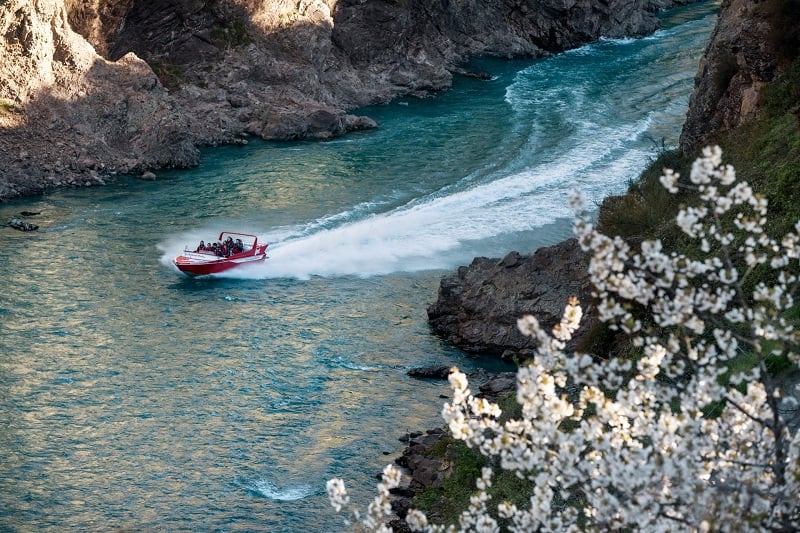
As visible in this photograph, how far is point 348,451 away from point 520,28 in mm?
101199

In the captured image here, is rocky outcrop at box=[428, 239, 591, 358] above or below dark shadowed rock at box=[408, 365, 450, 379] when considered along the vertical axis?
above

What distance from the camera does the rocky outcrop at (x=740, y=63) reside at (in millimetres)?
37656

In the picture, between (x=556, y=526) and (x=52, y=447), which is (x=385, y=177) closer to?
(x=52, y=447)

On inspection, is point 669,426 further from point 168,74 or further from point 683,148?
point 168,74

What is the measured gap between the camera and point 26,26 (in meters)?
70.8

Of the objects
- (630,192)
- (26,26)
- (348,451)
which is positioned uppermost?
(26,26)

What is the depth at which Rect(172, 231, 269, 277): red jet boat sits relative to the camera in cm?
5300

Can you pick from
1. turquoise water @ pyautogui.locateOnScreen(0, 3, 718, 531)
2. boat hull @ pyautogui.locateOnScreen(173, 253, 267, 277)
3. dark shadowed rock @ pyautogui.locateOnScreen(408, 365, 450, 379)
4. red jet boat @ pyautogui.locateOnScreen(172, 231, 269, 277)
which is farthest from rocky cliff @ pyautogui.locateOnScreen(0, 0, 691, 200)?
dark shadowed rock @ pyautogui.locateOnScreen(408, 365, 450, 379)

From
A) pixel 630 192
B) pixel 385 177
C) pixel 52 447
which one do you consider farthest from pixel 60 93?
pixel 630 192

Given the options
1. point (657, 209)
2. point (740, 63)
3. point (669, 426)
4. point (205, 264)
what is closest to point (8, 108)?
point (205, 264)

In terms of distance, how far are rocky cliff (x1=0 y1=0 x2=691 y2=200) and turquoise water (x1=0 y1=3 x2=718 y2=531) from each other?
4035mm

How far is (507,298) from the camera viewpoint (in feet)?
146

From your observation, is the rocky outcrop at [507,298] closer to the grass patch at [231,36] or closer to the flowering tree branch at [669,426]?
the flowering tree branch at [669,426]

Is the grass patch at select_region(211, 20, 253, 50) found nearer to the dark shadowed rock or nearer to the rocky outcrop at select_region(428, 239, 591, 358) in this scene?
the rocky outcrop at select_region(428, 239, 591, 358)
